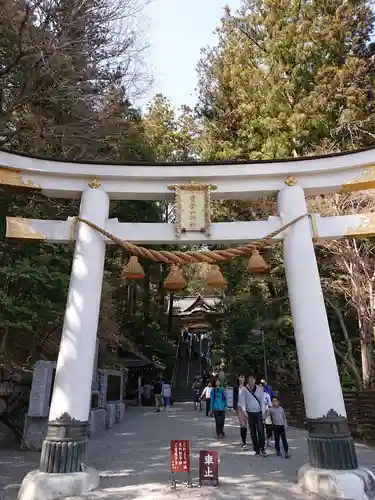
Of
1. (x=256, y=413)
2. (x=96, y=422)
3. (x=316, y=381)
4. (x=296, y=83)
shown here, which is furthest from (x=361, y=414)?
(x=296, y=83)

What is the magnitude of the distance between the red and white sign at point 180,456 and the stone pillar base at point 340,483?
1.63 meters

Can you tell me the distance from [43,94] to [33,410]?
7684mm

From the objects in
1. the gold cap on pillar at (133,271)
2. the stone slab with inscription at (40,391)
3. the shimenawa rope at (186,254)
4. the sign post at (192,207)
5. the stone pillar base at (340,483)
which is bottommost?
the stone pillar base at (340,483)

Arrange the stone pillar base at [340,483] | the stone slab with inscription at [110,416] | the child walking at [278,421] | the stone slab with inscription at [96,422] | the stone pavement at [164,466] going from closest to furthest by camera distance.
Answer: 1. the stone pillar base at [340,483]
2. the stone pavement at [164,466]
3. the child walking at [278,421]
4. the stone slab with inscription at [96,422]
5. the stone slab with inscription at [110,416]

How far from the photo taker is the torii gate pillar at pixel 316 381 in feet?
16.9

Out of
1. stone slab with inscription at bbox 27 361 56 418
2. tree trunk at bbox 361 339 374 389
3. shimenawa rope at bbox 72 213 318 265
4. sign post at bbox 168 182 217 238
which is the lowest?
stone slab with inscription at bbox 27 361 56 418

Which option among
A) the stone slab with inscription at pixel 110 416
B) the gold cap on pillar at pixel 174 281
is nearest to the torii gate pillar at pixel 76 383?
the gold cap on pillar at pixel 174 281

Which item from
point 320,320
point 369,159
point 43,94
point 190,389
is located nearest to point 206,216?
point 320,320

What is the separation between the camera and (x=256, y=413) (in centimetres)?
728

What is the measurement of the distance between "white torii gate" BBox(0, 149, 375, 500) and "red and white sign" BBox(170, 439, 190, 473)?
1.17 meters

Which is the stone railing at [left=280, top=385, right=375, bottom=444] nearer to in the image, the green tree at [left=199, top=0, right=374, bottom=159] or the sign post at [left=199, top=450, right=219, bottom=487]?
the sign post at [left=199, top=450, right=219, bottom=487]

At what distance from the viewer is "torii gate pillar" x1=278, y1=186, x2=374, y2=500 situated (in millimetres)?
5137

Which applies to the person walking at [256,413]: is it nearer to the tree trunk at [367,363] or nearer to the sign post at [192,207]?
the sign post at [192,207]

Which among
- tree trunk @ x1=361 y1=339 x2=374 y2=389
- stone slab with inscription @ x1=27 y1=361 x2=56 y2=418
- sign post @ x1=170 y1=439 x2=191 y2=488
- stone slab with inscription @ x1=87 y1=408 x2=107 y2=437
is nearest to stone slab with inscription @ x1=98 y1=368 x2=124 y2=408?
stone slab with inscription @ x1=87 y1=408 x2=107 y2=437
